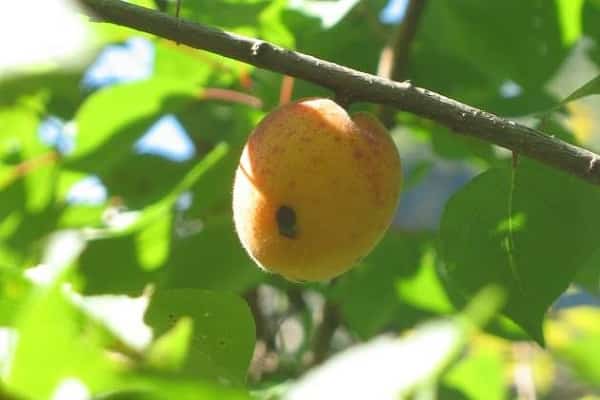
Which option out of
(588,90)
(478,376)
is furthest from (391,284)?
(588,90)

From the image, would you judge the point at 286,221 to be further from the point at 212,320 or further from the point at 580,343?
the point at 580,343

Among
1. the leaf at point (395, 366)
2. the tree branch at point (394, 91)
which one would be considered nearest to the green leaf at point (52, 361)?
the leaf at point (395, 366)

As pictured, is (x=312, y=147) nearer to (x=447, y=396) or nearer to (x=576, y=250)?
(x=576, y=250)

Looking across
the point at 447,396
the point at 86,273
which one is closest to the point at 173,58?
the point at 86,273

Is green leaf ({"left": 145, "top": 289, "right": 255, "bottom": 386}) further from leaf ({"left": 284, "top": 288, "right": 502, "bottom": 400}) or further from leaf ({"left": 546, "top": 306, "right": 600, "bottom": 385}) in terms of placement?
leaf ({"left": 546, "top": 306, "right": 600, "bottom": 385})

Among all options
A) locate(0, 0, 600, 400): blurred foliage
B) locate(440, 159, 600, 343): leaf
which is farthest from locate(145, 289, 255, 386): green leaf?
locate(440, 159, 600, 343): leaf
